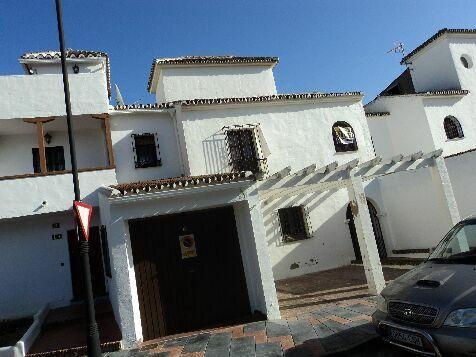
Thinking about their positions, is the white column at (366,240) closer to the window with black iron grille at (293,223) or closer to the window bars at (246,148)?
the window with black iron grille at (293,223)

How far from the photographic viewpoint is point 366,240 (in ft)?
30.0

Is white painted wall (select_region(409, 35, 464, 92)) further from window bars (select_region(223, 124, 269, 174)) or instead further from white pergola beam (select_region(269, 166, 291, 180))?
white pergola beam (select_region(269, 166, 291, 180))

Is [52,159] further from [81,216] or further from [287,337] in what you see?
[287,337]

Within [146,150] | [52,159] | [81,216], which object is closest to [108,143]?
[146,150]

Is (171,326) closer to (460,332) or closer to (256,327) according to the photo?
(256,327)

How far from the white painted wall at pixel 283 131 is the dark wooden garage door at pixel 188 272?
4.77 meters

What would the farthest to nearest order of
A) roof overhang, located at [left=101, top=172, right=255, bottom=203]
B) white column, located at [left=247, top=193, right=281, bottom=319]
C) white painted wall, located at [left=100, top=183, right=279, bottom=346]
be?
white column, located at [left=247, top=193, right=281, bottom=319] → roof overhang, located at [left=101, top=172, right=255, bottom=203] → white painted wall, located at [left=100, top=183, right=279, bottom=346]

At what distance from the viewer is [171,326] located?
26.3 feet

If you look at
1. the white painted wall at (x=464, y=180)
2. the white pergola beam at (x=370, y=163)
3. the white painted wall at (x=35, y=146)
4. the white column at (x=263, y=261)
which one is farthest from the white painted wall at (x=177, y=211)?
the white painted wall at (x=464, y=180)

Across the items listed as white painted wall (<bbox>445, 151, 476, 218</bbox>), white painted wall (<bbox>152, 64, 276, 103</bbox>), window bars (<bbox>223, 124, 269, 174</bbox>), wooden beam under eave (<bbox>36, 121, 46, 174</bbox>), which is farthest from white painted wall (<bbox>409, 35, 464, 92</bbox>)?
wooden beam under eave (<bbox>36, 121, 46, 174</bbox>)

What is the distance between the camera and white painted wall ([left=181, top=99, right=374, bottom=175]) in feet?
44.3

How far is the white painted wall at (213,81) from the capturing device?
15984mm

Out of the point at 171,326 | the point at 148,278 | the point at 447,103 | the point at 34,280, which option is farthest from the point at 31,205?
the point at 447,103

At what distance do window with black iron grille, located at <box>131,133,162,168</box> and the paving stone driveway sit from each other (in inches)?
281
